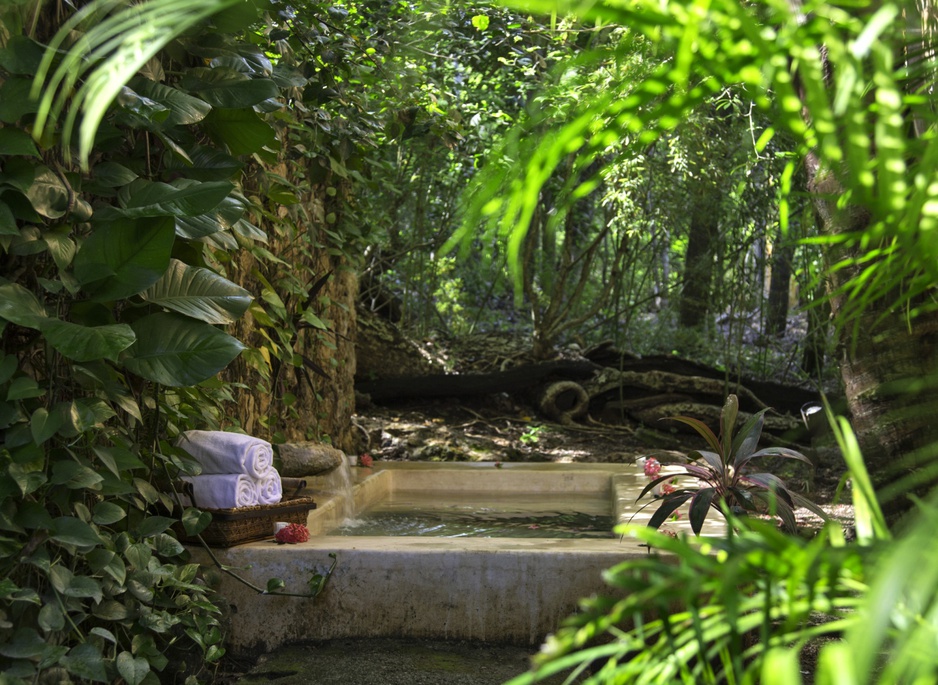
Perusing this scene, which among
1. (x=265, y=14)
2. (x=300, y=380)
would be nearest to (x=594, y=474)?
(x=300, y=380)

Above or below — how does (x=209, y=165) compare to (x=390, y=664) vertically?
above

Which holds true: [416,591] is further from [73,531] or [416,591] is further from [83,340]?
[83,340]

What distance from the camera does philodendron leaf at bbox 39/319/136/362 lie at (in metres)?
1.75

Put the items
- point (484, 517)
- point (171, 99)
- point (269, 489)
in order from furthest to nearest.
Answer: point (484, 517), point (269, 489), point (171, 99)

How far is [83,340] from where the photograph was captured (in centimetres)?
176

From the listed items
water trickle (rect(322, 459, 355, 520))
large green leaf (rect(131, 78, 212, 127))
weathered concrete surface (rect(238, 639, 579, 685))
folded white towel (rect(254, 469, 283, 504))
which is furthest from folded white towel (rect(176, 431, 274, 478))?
water trickle (rect(322, 459, 355, 520))

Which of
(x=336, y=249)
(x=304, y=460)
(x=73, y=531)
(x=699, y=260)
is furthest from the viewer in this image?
(x=699, y=260)

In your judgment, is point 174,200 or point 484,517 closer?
point 174,200

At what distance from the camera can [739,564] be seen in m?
0.49

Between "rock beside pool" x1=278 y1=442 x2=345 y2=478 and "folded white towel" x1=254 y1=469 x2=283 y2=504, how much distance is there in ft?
3.25

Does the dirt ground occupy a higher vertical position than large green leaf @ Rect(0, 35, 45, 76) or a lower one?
lower

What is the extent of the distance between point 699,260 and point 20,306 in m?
7.34

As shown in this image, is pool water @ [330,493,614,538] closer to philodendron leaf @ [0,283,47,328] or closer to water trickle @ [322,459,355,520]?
water trickle @ [322,459,355,520]

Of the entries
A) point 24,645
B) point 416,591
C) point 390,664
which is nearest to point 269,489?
point 416,591
